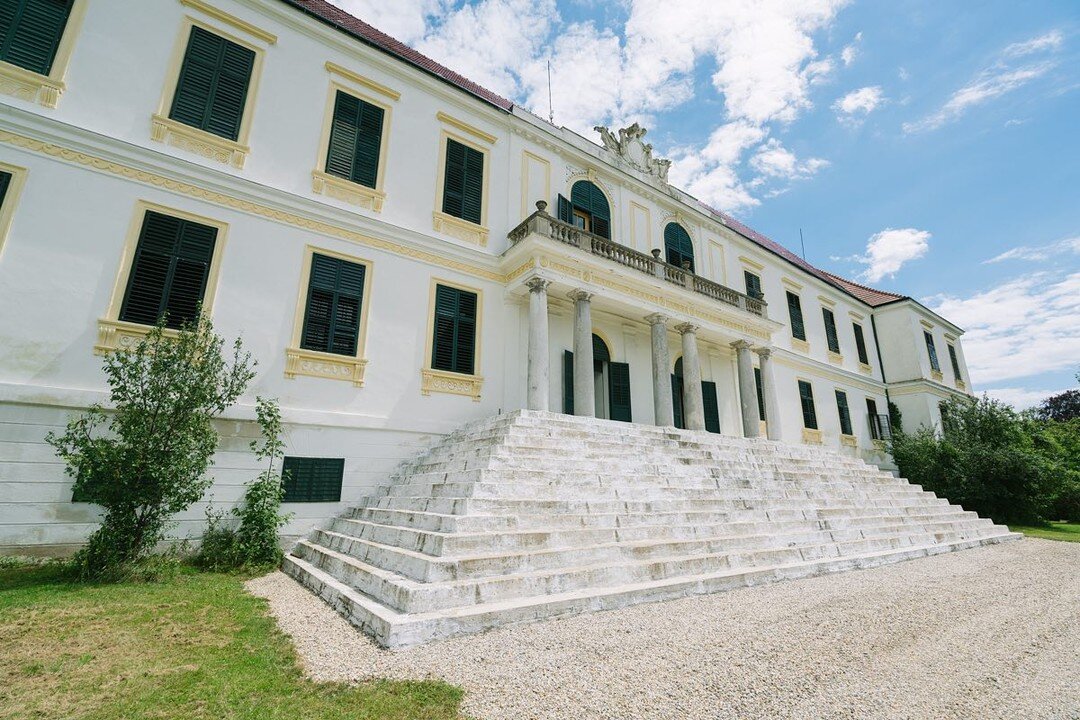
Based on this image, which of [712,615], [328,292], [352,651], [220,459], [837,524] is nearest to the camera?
[352,651]

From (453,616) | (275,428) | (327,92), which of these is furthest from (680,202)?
(453,616)

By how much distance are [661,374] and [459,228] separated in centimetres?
692

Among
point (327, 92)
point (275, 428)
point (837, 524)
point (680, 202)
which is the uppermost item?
point (680, 202)

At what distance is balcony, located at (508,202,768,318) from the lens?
480 inches

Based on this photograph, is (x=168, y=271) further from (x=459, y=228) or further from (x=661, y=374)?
(x=661, y=374)

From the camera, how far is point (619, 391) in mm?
14750

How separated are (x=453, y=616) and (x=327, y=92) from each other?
12.1 metres

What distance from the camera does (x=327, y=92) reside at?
1143 cm

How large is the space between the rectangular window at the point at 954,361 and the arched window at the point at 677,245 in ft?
69.5

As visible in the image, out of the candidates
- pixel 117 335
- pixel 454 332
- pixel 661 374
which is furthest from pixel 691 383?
pixel 117 335

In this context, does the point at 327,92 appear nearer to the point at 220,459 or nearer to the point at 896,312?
the point at 220,459

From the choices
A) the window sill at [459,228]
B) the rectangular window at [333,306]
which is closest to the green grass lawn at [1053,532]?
the window sill at [459,228]

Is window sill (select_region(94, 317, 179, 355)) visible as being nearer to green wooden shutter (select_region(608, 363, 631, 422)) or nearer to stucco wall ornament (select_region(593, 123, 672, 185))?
green wooden shutter (select_region(608, 363, 631, 422))

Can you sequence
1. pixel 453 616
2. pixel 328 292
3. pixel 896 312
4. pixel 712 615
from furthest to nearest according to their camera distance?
pixel 896 312
pixel 328 292
pixel 712 615
pixel 453 616
